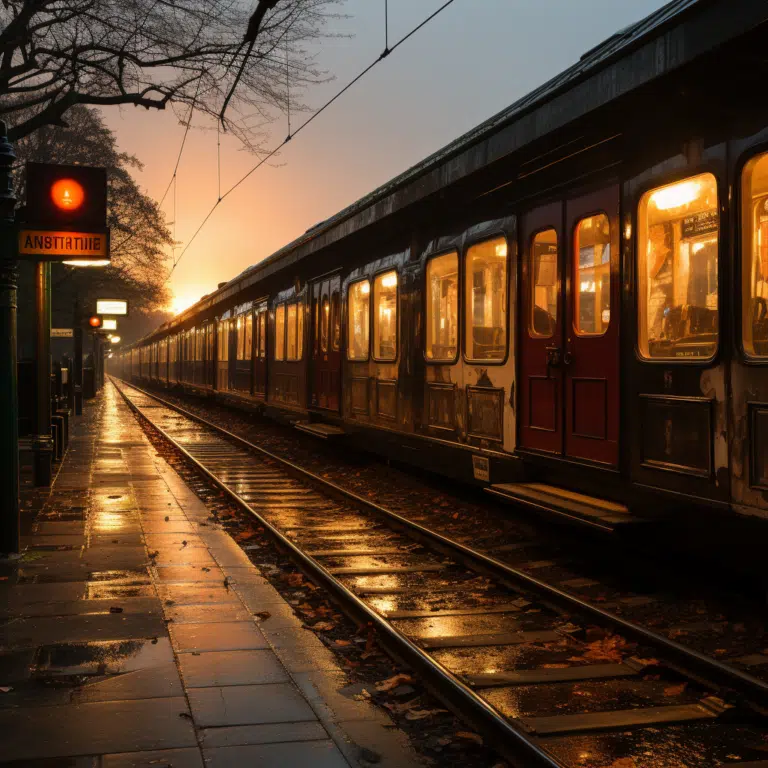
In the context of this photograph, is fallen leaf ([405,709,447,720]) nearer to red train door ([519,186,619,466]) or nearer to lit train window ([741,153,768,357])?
lit train window ([741,153,768,357])

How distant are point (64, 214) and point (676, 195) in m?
4.83

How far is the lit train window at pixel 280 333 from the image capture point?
19781 mm

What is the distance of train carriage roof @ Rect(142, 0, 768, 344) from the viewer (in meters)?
5.38

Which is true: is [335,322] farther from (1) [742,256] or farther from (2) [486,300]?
(1) [742,256]

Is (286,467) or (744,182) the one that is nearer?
(744,182)

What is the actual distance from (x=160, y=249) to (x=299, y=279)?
118 ft

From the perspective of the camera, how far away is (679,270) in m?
6.36

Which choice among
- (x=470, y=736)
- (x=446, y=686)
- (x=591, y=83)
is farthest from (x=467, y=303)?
(x=470, y=736)

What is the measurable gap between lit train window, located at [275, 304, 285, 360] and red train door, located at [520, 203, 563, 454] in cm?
1170

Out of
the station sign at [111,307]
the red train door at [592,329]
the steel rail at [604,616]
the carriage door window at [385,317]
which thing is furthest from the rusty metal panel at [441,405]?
the station sign at [111,307]

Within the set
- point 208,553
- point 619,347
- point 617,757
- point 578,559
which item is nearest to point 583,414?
point 619,347

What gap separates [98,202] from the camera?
26.7 feet

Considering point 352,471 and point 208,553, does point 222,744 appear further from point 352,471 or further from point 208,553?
point 352,471

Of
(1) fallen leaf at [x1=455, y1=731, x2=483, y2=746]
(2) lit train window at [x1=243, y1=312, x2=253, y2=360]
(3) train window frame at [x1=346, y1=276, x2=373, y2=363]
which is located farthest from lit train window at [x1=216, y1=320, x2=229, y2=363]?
(1) fallen leaf at [x1=455, y1=731, x2=483, y2=746]
